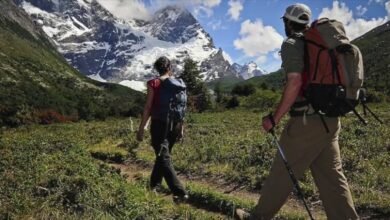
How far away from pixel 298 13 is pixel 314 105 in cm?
107

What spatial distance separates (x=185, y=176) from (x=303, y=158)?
809 centimetres

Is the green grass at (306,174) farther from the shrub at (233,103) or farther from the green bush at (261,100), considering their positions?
the shrub at (233,103)

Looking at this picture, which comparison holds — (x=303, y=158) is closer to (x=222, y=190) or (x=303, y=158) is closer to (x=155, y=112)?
(x=155, y=112)

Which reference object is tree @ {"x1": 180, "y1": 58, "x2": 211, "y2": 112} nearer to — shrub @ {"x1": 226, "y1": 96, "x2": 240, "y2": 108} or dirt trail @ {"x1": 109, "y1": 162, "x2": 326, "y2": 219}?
shrub @ {"x1": 226, "y1": 96, "x2": 240, "y2": 108}

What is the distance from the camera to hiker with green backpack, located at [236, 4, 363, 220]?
19.0 feet

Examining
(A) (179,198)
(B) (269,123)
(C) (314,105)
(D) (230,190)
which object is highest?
(C) (314,105)

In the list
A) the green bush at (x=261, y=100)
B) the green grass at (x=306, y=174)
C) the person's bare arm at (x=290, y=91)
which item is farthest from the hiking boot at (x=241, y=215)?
the green bush at (x=261, y=100)

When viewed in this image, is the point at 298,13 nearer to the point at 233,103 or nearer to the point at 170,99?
the point at 170,99

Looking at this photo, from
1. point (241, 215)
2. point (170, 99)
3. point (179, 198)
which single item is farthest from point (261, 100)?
point (241, 215)

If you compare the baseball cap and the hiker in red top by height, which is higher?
the baseball cap

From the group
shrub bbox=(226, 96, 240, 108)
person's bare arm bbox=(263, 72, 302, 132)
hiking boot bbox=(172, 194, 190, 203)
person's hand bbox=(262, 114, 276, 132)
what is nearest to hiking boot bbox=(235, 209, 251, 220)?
person's hand bbox=(262, 114, 276, 132)

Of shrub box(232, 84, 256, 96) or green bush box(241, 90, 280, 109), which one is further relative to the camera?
shrub box(232, 84, 256, 96)

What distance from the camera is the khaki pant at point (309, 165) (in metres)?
6.14

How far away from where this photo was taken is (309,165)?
20.8 ft
